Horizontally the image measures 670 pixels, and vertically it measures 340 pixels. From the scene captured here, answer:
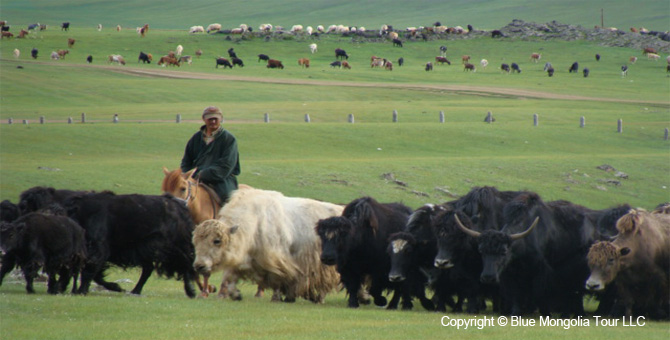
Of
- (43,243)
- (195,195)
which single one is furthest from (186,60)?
(43,243)

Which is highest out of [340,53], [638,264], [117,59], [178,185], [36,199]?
[178,185]

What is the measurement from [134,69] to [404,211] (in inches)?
2760

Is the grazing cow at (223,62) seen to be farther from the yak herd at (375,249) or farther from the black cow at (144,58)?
the yak herd at (375,249)

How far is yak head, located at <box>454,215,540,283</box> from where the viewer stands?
11758 mm

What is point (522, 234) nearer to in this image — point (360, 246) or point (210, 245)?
point (360, 246)

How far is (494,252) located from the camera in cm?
1184

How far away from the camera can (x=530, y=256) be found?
12.3 metres

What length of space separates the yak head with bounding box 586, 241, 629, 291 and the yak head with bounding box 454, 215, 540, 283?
1007 millimetres

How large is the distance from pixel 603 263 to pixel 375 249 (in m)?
3.06

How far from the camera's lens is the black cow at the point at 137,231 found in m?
12.2

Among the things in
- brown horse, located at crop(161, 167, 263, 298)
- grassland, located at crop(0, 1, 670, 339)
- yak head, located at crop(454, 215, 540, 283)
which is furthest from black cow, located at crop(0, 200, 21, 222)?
yak head, located at crop(454, 215, 540, 283)

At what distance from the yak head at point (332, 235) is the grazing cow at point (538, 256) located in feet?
4.93

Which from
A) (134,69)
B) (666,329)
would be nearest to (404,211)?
(666,329)

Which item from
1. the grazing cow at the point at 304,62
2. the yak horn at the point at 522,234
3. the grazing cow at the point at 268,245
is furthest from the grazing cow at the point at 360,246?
the grazing cow at the point at 304,62
